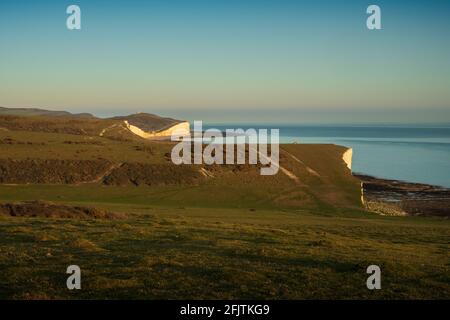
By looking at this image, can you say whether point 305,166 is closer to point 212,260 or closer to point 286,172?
point 286,172

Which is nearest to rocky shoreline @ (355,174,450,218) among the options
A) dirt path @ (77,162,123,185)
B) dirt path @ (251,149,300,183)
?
dirt path @ (251,149,300,183)

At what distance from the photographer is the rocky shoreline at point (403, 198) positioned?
60.2m

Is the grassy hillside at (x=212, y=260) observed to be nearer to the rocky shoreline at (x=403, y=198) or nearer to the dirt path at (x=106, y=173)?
the rocky shoreline at (x=403, y=198)

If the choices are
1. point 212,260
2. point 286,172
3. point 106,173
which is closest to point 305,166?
point 286,172

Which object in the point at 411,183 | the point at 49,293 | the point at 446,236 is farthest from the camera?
the point at 411,183

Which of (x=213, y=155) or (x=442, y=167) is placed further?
(x=442, y=167)

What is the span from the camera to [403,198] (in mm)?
73000

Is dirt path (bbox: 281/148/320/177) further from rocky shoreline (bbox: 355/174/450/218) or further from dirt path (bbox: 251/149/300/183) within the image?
rocky shoreline (bbox: 355/174/450/218)

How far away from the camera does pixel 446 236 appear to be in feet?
98.2

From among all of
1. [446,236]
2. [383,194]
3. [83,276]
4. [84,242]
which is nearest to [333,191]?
[383,194]

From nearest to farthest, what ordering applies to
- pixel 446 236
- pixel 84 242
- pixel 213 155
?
pixel 84 242 → pixel 446 236 → pixel 213 155

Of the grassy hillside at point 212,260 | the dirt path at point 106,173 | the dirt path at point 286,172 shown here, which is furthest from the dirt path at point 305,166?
the grassy hillside at point 212,260
